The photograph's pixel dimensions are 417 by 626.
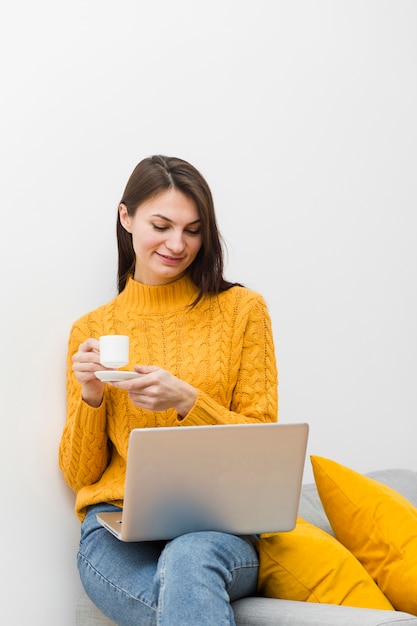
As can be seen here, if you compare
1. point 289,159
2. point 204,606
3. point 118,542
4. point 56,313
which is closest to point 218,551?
point 204,606

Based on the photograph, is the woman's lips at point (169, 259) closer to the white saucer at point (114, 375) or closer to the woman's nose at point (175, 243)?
the woman's nose at point (175, 243)

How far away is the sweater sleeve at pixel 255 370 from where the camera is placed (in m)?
1.98

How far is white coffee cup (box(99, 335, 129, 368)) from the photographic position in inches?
64.4

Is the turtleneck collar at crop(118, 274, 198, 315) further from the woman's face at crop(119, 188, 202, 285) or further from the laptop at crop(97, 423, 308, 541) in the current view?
the laptop at crop(97, 423, 308, 541)

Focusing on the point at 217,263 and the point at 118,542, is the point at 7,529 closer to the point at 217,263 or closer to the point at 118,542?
the point at 118,542

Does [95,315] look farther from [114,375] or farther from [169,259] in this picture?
[114,375]

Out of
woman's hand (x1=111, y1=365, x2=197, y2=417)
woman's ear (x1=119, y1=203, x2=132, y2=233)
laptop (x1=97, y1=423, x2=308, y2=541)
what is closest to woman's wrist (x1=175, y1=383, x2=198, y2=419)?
woman's hand (x1=111, y1=365, x2=197, y2=417)

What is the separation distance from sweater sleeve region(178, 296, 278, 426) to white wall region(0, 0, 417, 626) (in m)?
0.39

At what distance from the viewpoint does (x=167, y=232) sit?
78.5 inches

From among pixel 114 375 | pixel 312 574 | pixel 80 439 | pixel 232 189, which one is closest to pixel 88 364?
pixel 114 375

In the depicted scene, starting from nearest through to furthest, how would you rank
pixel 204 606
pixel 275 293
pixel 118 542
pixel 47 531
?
pixel 204 606
pixel 118 542
pixel 47 531
pixel 275 293

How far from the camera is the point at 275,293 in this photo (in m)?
→ 2.53

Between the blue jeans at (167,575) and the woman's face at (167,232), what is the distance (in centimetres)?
59

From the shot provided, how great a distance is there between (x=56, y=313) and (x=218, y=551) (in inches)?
28.8
